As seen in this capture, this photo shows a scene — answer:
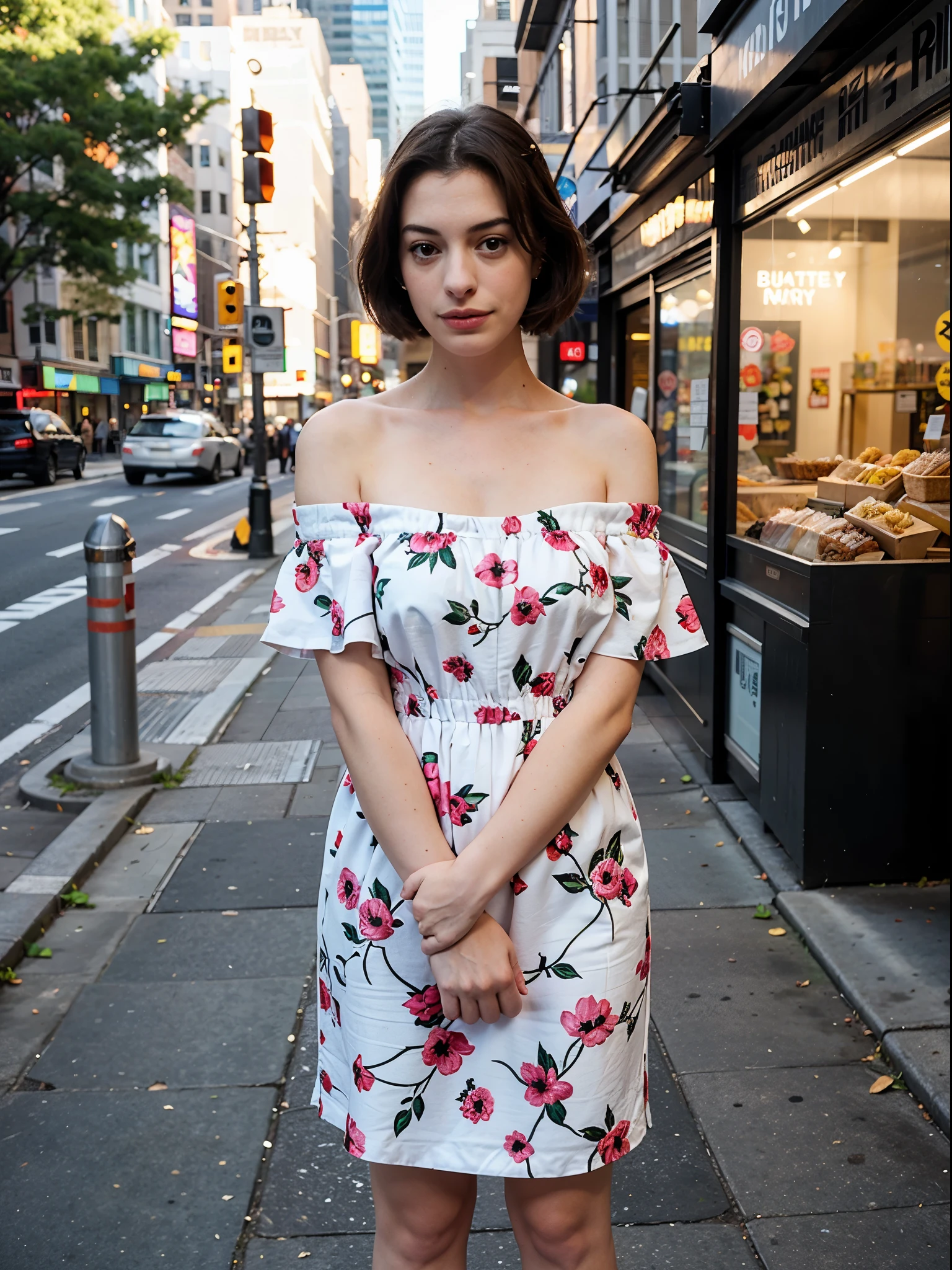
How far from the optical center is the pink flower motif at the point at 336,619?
1.78 m

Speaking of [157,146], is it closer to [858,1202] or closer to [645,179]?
[645,179]

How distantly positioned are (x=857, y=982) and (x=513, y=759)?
241 cm

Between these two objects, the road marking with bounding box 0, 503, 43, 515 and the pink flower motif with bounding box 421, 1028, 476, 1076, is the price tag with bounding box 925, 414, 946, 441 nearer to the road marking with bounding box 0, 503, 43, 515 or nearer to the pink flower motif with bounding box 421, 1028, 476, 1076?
the pink flower motif with bounding box 421, 1028, 476, 1076

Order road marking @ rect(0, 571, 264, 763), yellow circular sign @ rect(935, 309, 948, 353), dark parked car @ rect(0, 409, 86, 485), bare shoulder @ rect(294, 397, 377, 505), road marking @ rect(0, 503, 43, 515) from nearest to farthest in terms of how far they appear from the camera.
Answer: bare shoulder @ rect(294, 397, 377, 505), yellow circular sign @ rect(935, 309, 948, 353), road marking @ rect(0, 571, 264, 763), road marking @ rect(0, 503, 43, 515), dark parked car @ rect(0, 409, 86, 485)

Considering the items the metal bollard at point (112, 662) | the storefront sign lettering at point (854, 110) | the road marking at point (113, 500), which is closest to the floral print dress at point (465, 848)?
the storefront sign lettering at point (854, 110)

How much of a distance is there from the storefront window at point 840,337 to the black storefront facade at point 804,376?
1cm

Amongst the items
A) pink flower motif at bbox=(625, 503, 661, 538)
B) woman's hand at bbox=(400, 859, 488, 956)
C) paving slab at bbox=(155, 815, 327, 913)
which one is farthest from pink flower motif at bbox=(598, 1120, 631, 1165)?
paving slab at bbox=(155, 815, 327, 913)

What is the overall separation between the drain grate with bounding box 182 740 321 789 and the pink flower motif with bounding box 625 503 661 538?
4.51 m

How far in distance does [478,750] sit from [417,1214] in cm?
68

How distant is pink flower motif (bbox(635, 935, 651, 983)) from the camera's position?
1822mm

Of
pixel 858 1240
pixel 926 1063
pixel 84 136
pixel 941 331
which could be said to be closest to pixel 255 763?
pixel 941 331

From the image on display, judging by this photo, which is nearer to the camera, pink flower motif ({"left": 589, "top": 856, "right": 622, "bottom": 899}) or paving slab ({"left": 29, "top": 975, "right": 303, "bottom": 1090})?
pink flower motif ({"left": 589, "top": 856, "right": 622, "bottom": 899})

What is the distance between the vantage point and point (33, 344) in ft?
153

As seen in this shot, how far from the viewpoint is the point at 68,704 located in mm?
8195
